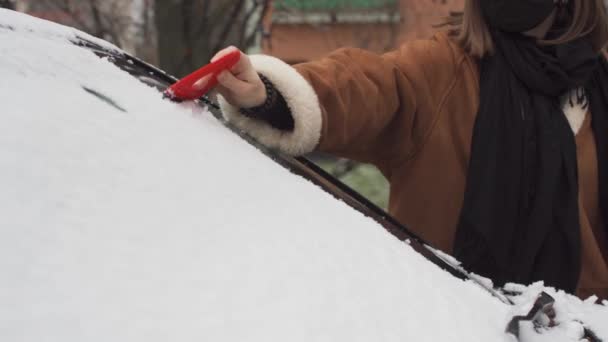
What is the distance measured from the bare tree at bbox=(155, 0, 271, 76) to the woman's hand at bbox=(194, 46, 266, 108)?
200 centimetres

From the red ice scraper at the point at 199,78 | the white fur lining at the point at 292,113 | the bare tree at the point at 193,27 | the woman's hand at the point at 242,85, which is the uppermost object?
the red ice scraper at the point at 199,78

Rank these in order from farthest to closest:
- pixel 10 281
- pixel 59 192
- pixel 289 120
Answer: pixel 289 120 → pixel 59 192 → pixel 10 281

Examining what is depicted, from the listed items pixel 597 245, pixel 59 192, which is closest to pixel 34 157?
pixel 59 192

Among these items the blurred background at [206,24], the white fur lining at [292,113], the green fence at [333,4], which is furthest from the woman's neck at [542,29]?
the green fence at [333,4]

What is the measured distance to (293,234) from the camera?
937mm

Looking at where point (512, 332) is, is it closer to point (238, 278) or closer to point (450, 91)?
point (238, 278)

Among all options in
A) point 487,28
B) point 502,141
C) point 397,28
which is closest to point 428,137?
point 502,141

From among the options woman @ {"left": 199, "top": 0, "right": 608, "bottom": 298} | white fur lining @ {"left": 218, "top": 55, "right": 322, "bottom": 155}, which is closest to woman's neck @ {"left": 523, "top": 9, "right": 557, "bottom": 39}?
woman @ {"left": 199, "top": 0, "right": 608, "bottom": 298}

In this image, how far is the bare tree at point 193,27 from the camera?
321cm

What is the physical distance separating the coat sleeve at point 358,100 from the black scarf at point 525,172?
5.8 inches

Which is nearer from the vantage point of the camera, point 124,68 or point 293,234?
point 293,234

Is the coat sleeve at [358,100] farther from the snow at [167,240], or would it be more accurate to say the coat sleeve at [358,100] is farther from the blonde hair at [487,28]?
the snow at [167,240]

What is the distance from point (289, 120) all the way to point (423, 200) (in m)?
0.48

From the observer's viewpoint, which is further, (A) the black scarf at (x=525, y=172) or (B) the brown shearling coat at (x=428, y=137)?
(A) the black scarf at (x=525, y=172)
